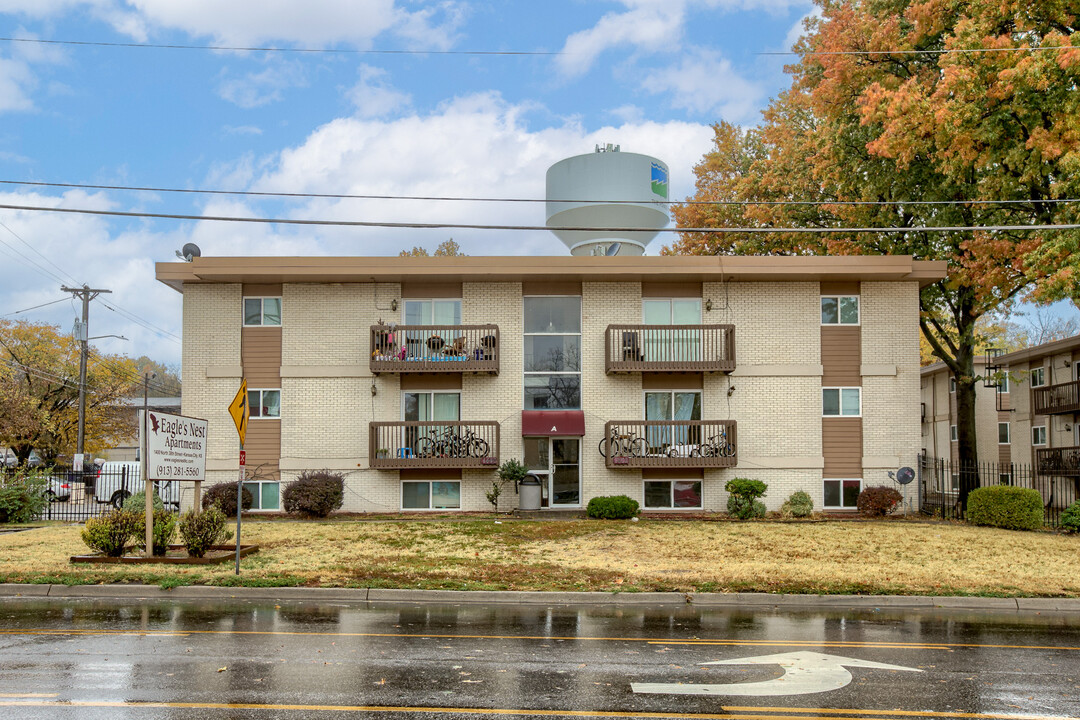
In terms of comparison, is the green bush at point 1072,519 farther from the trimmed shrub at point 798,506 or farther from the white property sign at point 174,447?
the white property sign at point 174,447

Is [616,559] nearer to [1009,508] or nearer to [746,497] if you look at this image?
[746,497]

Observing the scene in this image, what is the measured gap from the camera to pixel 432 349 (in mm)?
26141

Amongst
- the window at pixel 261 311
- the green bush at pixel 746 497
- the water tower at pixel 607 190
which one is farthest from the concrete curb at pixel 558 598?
the water tower at pixel 607 190

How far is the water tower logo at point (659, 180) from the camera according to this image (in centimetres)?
2789

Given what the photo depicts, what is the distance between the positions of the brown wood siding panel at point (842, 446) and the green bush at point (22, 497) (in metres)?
22.9

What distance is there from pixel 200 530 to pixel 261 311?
40.5 ft

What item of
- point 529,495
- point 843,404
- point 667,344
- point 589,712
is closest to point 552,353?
point 667,344

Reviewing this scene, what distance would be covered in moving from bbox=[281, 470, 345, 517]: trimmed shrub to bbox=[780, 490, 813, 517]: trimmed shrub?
12.8 metres

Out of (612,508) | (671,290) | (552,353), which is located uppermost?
(671,290)

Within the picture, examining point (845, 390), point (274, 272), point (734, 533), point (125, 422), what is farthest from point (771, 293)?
point (125, 422)

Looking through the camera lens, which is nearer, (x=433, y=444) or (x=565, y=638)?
(x=565, y=638)

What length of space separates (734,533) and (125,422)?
46.9 metres

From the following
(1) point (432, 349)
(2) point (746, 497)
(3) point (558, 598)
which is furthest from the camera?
(1) point (432, 349)

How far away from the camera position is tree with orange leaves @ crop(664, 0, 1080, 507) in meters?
21.8
